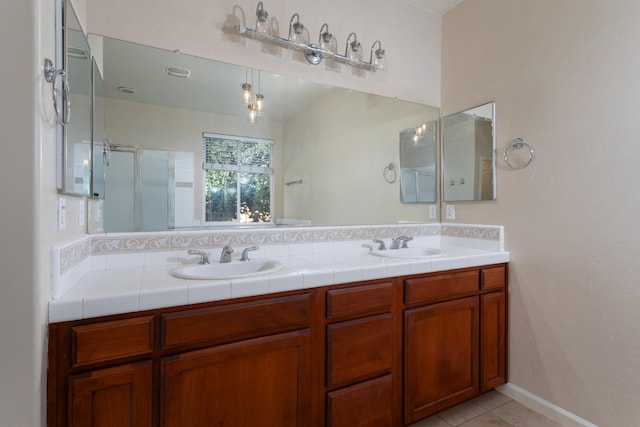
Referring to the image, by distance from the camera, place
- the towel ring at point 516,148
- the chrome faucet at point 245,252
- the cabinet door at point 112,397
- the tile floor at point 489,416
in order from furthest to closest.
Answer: the towel ring at point 516,148 → the tile floor at point 489,416 → the chrome faucet at point 245,252 → the cabinet door at point 112,397

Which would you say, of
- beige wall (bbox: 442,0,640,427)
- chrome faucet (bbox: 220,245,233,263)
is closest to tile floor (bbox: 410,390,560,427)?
beige wall (bbox: 442,0,640,427)

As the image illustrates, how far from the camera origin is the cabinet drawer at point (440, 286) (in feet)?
5.15

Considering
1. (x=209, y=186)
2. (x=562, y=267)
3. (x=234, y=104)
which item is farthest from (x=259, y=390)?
(x=562, y=267)

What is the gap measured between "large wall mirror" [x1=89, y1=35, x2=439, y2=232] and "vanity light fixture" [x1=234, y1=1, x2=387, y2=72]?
0.18m

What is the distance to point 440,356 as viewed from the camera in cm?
167

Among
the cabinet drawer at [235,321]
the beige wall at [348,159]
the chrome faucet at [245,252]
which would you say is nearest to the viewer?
the cabinet drawer at [235,321]

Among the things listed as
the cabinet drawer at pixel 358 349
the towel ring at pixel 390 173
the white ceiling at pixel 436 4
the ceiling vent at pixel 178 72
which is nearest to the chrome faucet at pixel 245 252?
the cabinet drawer at pixel 358 349

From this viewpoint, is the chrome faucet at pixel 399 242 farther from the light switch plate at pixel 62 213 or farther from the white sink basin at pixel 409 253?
the light switch plate at pixel 62 213

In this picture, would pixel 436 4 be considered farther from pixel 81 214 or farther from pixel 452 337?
pixel 81 214

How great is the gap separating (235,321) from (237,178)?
867 mm

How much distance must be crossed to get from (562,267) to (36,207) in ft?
7.53

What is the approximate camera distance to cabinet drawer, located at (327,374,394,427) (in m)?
1.36

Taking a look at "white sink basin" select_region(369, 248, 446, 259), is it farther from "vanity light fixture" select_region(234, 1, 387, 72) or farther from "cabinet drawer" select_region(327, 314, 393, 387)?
"vanity light fixture" select_region(234, 1, 387, 72)

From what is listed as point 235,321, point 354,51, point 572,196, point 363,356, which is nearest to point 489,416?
point 363,356
